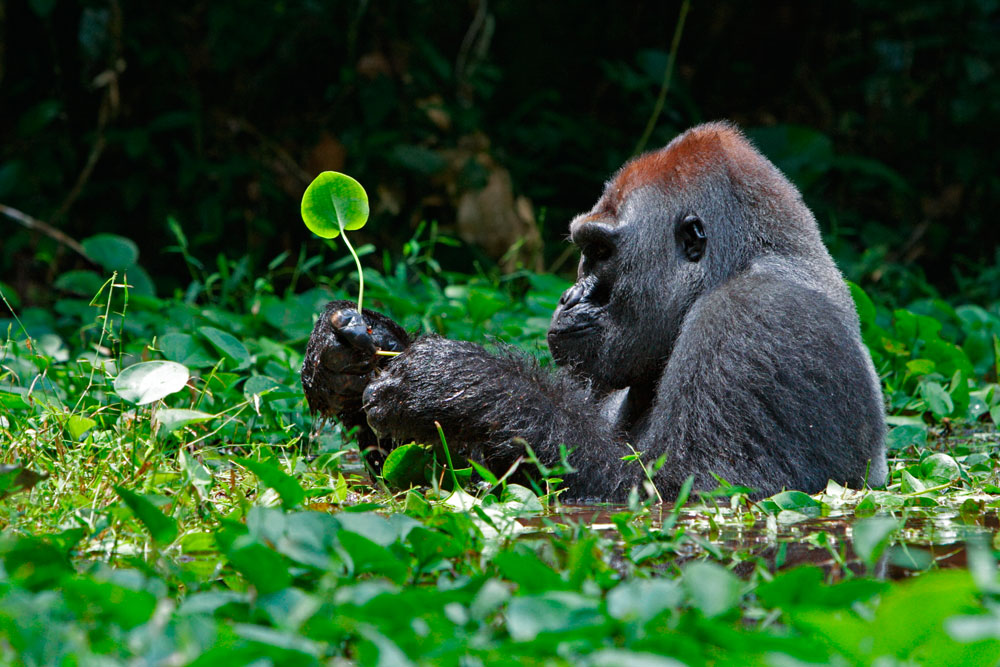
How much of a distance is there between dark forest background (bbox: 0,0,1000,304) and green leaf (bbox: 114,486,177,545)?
516 centimetres

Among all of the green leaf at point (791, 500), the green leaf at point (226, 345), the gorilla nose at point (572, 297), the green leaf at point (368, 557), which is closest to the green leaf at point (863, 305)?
the gorilla nose at point (572, 297)

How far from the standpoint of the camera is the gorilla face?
3443 millimetres

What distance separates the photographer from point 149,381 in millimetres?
2930

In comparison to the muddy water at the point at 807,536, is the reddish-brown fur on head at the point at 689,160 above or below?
above

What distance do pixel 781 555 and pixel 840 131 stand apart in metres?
8.21

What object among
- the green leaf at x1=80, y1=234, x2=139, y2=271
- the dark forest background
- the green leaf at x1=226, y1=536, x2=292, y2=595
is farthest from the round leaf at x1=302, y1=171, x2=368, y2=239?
the dark forest background

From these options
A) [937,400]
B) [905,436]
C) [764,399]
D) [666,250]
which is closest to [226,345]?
[666,250]

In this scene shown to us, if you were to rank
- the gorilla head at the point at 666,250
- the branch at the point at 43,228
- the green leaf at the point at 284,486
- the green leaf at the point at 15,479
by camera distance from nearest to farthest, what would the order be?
the green leaf at the point at 284,486, the green leaf at the point at 15,479, the gorilla head at the point at 666,250, the branch at the point at 43,228

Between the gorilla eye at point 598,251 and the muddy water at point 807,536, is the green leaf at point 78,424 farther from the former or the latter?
the gorilla eye at point 598,251

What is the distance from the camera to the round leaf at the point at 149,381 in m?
2.88

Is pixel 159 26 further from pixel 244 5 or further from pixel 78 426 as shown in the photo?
pixel 78 426

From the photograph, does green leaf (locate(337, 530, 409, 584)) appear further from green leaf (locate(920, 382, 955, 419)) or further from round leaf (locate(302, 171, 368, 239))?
green leaf (locate(920, 382, 955, 419))

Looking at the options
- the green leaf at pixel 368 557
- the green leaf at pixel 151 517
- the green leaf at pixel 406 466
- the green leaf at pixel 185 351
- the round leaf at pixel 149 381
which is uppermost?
the green leaf at pixel 368 557

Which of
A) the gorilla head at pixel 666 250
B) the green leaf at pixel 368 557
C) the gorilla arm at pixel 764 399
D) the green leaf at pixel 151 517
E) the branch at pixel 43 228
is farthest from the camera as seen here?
the branch at pixel 43 228
